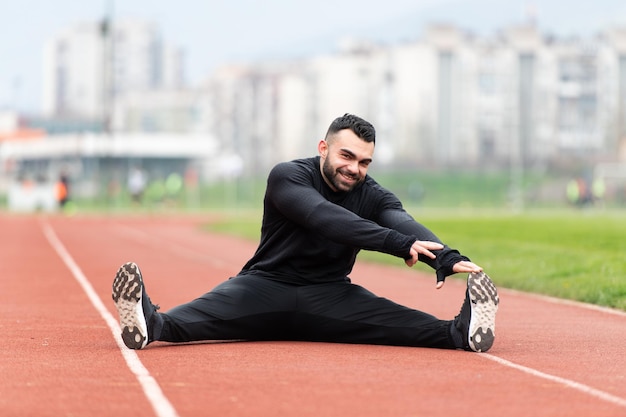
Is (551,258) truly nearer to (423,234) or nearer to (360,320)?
(360,320)

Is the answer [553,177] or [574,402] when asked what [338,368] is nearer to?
[574,402]

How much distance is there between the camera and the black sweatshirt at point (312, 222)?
10.2 metres

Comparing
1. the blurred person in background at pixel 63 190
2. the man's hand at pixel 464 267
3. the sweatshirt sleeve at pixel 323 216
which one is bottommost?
the blurred person in background at pixel 63 190

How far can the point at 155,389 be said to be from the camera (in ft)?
26.5

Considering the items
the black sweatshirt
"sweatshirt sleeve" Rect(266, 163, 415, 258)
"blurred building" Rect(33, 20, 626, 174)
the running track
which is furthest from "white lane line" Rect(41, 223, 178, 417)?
"blurred building" Rect(33, 20, 626, 174)

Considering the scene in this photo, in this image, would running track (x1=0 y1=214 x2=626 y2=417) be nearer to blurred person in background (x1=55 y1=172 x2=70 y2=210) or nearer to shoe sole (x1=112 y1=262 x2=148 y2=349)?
shoe sole (x1=112 y1=262 x2=148 y2=349)

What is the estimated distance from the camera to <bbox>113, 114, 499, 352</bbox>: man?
10.1 m

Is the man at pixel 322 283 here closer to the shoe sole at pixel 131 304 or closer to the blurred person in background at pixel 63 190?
the shoe sole at pixel 131 304

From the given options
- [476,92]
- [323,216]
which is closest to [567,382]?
[323,216]

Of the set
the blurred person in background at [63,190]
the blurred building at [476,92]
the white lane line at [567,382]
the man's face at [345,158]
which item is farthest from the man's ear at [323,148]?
the blurred building at [476,92]

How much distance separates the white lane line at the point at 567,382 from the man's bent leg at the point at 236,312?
1.52m

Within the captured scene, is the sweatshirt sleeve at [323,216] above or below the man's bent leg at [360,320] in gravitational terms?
above

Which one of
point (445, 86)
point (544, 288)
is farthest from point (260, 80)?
point (544, 288)

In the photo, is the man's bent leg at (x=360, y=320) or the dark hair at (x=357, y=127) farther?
the man's bent leg at (x=360, y=320)
